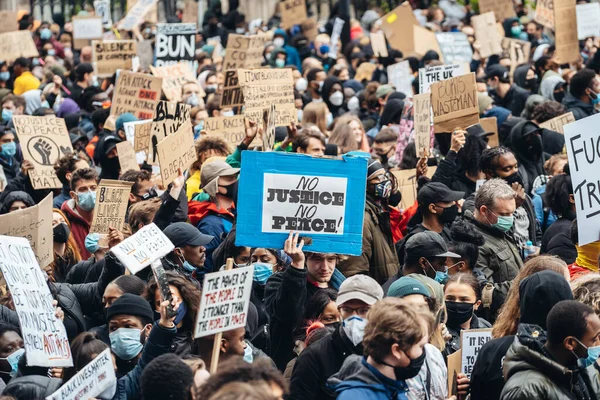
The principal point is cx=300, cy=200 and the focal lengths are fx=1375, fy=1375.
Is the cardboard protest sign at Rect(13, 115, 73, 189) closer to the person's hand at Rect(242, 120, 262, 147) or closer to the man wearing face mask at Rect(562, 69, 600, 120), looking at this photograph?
the person's hand at Rect(242, 120, 262, 147)

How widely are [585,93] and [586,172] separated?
619cm

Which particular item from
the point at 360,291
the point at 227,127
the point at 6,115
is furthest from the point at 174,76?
the point at 360,291

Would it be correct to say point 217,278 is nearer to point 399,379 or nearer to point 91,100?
point 399,379

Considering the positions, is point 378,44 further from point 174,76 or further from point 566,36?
point 174,76

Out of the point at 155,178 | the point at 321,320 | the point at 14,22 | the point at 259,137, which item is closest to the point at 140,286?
the point at 321,320

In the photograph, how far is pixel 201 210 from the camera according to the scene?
403 inches

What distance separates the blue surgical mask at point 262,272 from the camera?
28.2 feet

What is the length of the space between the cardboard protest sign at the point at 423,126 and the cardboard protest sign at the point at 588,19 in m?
5.78

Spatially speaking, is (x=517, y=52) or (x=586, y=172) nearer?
(x=586, y=172)

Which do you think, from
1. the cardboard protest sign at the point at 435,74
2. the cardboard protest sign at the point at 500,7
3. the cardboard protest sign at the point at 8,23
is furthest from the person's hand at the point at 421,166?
the cardboard protest sign at the point at 8,23

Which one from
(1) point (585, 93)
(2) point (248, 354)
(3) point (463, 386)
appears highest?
(1) point (585, 93)

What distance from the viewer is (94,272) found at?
30.9 feet

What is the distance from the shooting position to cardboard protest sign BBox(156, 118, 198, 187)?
10.6m

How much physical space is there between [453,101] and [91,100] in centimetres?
710
